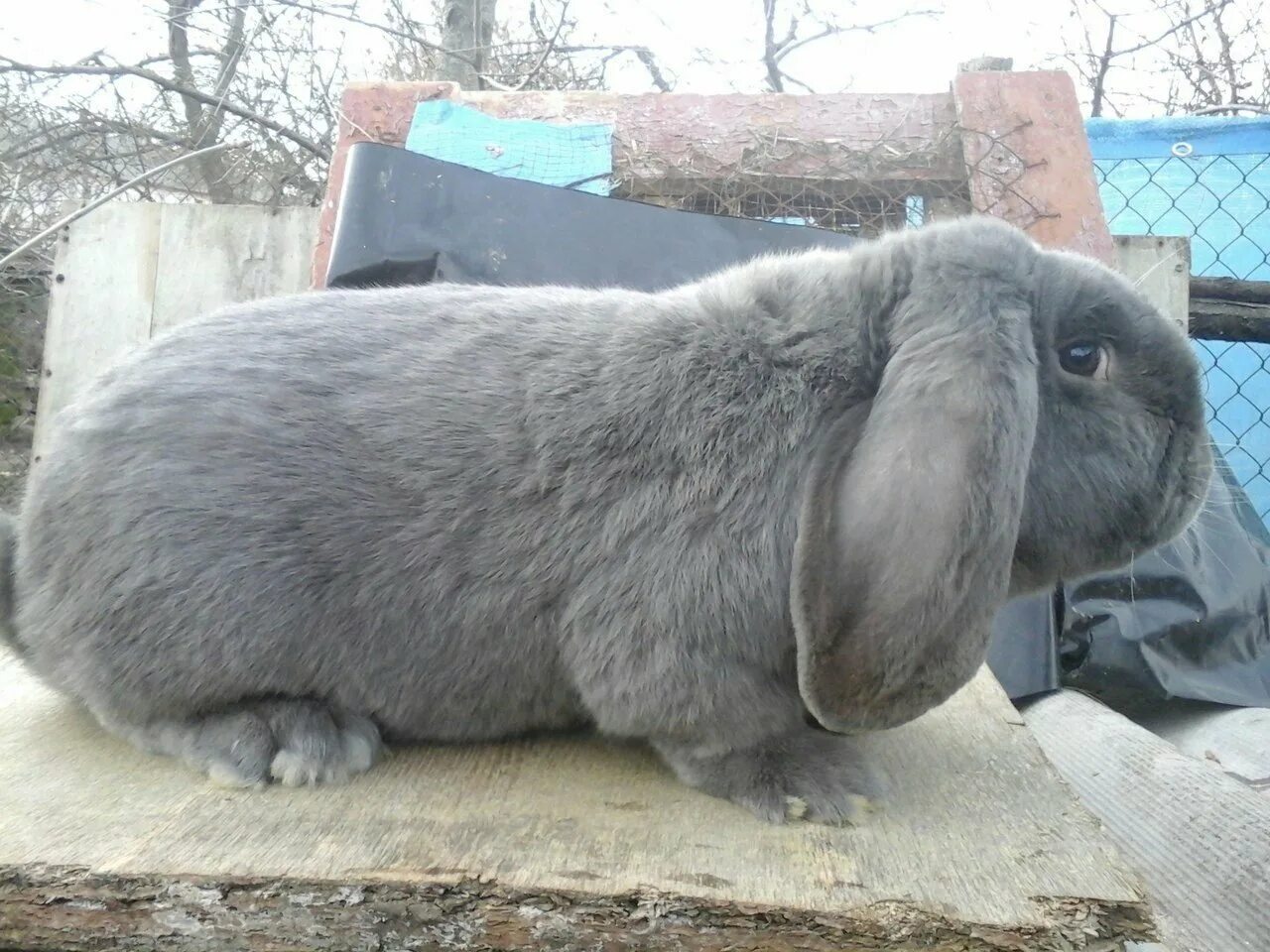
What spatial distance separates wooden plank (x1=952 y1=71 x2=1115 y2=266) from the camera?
11.8 feet

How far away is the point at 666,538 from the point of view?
1.49m

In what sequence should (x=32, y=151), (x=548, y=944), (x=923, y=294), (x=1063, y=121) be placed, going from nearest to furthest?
1. (x=548, y=944)
2. (x=923, y=294)
3. (x=1063, y=121)
4. (x=32, y=151)

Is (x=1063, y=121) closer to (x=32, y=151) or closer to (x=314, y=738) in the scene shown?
(x=314, y=738)

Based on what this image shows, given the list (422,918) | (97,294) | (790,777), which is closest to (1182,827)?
(790,777)

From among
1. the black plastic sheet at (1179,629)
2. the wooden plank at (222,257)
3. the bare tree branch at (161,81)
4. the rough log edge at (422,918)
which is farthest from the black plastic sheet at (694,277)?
the bare tree branch at (161,81)

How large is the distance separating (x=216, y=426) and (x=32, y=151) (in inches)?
197

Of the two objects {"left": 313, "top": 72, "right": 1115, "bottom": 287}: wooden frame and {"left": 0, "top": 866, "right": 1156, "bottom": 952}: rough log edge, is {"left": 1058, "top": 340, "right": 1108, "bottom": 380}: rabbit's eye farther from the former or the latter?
{"left": 313, "top": 72, "right": 1115, "bottom": 287}: wooden frame

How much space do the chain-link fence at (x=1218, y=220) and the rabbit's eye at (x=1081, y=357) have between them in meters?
3.13

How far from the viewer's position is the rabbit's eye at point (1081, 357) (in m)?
1.56

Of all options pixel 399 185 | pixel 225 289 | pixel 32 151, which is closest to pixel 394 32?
pixel 32 151

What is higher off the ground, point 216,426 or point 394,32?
point 394,32

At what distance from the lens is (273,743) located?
1562 mm

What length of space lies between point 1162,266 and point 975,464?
2726 mm

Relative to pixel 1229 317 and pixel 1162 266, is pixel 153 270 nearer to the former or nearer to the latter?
pixel 1162 266
